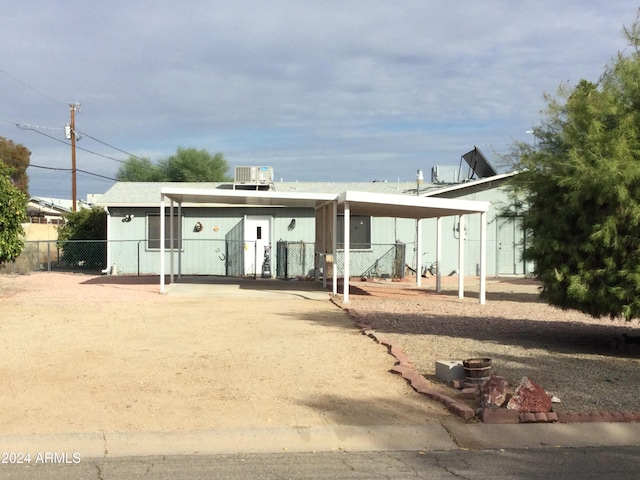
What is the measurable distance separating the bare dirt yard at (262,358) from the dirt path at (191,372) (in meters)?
0.02

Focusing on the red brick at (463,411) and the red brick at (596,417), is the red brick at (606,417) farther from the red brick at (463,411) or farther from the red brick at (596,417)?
the red brick at (463,411)

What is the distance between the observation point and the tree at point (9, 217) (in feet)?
54.6

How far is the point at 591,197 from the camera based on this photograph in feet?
31.3

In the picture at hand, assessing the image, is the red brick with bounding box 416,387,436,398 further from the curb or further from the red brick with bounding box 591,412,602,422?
the red brick with bounding box 591,412,602,422

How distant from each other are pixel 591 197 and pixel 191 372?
19.4 feet

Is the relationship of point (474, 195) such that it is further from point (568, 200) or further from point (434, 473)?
point (434, 473)

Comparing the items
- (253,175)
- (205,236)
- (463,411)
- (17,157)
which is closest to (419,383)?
(463,411)

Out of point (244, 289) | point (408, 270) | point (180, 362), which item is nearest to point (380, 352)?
point (180, 362)

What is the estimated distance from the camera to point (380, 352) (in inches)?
389

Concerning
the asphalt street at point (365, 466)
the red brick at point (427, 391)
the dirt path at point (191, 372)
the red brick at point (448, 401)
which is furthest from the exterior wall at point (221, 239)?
the asphalt street at point (365, 466)

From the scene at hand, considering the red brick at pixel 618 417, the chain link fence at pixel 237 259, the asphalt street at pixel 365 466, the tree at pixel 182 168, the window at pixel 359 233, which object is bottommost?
the asphalt street at pixel 365 466

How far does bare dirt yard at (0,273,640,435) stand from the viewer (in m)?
6.78

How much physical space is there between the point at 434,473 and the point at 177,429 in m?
2.37

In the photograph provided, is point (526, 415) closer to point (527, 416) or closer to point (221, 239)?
point (527, 416)
